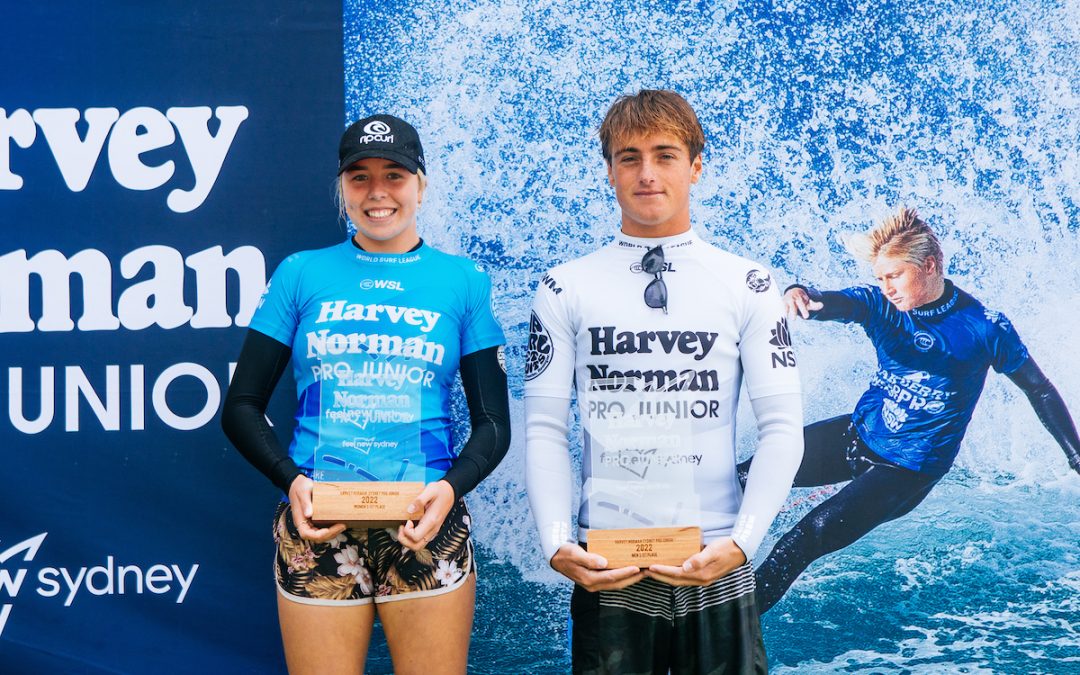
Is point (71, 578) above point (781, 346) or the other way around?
the other way around

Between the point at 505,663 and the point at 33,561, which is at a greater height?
the point at 33,561

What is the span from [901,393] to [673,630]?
1319 millimetres

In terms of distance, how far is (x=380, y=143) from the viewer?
227 centimetres

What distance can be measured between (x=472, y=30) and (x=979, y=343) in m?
1.80

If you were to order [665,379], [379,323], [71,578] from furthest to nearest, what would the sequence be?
[71,578] → [379,323] → [665,379]

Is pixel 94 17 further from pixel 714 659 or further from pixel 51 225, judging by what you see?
pixel 714 659

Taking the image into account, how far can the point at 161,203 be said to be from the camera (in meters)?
2.97

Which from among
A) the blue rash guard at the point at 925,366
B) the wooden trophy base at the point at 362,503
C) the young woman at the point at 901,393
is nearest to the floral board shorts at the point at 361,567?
the wooden trophy base at the point at 362,503

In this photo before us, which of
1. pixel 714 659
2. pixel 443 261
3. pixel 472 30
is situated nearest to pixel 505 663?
pixel 714 659

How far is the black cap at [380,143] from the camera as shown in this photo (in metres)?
2.25

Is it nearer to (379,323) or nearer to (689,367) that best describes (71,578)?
(379,323)

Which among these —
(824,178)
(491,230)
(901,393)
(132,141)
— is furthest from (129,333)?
(901,393)

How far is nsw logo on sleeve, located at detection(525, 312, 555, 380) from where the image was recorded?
2172 millimetres

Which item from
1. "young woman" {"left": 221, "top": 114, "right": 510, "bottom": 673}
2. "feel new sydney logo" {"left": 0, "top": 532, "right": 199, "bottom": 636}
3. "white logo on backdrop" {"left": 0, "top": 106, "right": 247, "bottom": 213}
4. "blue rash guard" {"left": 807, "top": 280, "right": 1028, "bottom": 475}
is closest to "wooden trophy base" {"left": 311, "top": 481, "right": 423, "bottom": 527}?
"young woman" {"left": 221, "top": 114, "right": 510, "bottom": 673}
